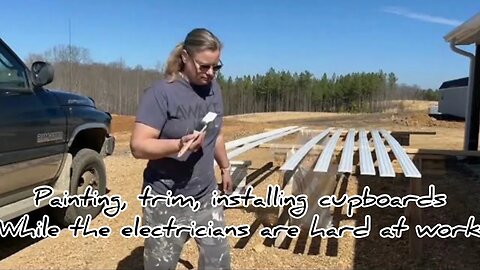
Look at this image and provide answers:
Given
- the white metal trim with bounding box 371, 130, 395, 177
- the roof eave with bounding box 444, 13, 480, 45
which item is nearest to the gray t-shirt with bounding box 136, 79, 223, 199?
the white metal trim with bounding box 371, 130, 395, 177

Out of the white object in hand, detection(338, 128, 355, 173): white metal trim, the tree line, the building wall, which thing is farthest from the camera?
the tree line

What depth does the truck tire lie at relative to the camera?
4605 millimetres

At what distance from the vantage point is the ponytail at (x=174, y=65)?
236cm

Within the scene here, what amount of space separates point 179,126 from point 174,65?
324mm

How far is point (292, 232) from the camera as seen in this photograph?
4.34 metres

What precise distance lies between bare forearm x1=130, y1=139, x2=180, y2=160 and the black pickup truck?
1834 mm

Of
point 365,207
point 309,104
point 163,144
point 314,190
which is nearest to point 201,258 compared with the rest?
point 163,144

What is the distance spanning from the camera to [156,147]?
7.07ft

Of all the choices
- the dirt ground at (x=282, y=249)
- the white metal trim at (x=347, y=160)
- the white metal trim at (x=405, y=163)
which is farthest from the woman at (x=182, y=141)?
the white metal trim at (x=405, y=163)

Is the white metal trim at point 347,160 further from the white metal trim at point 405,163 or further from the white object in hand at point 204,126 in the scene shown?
the white object in hand at point 204,126

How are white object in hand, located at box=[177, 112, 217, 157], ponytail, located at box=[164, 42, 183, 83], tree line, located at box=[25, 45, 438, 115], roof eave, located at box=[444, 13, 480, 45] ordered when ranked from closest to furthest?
white object in hand, located at box=[177, 112, 217, 157] → ponytail, located at box=[164, 42, 183, 83] → roof eave, located at box=[444, 13, 480, 45] → tree line, located at box=[25, 45, 438, 115]

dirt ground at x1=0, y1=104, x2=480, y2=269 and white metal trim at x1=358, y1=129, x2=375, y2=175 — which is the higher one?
white metal trim at x1=358, y1=129, x2=375, y2=175

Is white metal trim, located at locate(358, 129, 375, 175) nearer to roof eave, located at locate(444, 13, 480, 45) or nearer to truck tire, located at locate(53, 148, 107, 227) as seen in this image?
truck tire, located at locate(53, 148, 107, 227)

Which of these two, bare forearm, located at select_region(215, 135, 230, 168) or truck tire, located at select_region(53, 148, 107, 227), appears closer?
bare forearm, located at select_region(215, 135, 230, 168)
